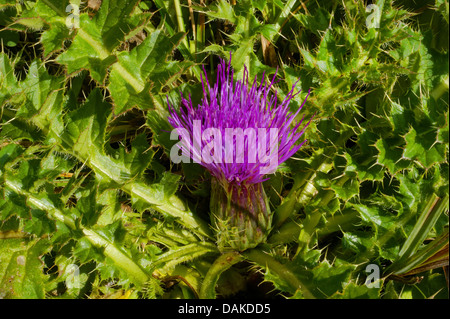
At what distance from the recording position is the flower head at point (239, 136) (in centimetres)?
204

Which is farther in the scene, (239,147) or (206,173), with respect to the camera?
(206,173)

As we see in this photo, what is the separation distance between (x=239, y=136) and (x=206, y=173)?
1.59ft

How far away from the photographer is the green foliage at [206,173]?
2.06 meters

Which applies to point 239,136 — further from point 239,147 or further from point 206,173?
point 206,173

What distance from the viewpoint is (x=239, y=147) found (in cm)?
204

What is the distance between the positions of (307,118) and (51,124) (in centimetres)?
120

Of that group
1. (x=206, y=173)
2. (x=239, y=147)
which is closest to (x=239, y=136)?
(x=239, y=147)

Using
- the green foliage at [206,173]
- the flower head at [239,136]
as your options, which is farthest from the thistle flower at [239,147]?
the green foliage at [206,173]

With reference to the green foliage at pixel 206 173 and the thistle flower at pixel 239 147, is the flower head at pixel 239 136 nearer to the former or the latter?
the thistle flower at pixel 239 147

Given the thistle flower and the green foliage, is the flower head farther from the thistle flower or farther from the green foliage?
the green foliage

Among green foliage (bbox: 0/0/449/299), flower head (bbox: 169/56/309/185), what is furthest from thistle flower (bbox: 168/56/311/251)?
green foliage (bbox: 0/0/449/299)

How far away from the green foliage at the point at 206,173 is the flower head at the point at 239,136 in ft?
0.55

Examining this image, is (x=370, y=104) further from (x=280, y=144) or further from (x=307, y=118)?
(x=280, y=144)

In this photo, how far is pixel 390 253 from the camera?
207 centimetres
